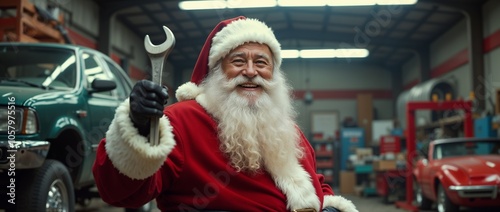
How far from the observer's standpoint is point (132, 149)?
1581 mm

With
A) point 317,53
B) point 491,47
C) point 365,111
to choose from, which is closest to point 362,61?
point 365,111

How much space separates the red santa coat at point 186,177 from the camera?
5.37ft

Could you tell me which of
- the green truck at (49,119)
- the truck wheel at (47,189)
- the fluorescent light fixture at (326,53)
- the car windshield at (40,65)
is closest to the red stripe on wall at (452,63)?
the fluorescent light fixture at (326,53)

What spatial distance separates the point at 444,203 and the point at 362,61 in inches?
510

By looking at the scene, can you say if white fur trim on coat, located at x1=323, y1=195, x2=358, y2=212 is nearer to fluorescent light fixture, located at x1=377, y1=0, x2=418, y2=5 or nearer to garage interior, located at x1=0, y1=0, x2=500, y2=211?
garage interior, located at x1=0, y1=0, x2=500, y2=211

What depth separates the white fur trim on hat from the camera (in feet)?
7.54

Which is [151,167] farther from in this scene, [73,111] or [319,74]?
[319,74]

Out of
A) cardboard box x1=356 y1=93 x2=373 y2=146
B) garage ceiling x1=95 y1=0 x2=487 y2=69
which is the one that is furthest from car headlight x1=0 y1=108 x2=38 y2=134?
cardboard box x1=356 y1=93 x2=373 y2=146

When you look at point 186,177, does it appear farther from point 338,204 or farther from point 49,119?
point 49,119

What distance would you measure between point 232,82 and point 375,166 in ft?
30.2

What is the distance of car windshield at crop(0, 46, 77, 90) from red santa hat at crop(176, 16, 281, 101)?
2.06 metres

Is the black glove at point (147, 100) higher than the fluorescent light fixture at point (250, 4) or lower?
lower

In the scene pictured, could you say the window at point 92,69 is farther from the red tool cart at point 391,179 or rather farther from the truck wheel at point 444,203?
the red tool cart at point 391,179

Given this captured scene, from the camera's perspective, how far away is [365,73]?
19516mm
